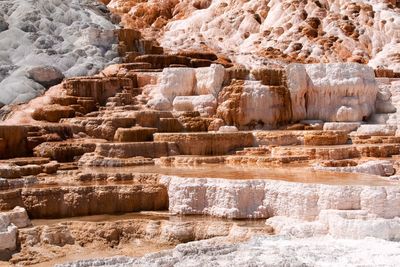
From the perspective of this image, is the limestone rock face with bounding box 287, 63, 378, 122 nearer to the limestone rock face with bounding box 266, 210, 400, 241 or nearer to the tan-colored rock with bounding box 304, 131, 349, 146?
the tan-colored rock with bounding box 304, 131, 349, 146

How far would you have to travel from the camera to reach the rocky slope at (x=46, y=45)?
67.9 ft

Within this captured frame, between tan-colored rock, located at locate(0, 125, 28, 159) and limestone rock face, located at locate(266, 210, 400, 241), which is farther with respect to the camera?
tan-colored rock, located at locate(0, 125, 28, 159)

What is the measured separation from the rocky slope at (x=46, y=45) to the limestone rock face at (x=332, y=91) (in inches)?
308

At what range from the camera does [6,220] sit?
9914 mm

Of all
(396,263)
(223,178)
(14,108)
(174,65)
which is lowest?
(396,263)

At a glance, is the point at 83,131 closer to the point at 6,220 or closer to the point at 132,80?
the point at 132,80

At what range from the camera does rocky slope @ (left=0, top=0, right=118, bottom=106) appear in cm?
2070

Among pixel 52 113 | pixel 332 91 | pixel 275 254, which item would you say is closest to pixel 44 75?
pixel 52 113

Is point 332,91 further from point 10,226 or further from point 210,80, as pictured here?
point 10,226

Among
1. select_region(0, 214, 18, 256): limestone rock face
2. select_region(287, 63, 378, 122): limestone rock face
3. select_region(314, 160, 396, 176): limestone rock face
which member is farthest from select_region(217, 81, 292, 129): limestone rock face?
select_region(0, 214, 18, 256): limestone rock face

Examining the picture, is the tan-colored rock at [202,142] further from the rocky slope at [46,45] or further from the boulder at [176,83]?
the rocky slope at [46,45]

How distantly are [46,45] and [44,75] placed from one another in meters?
2.63

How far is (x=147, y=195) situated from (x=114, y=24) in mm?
18052

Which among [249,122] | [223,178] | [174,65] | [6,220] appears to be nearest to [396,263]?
[223,178]
